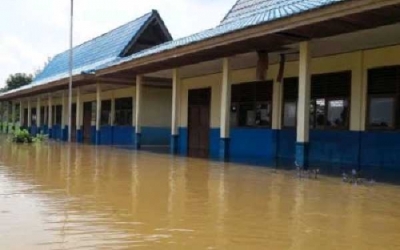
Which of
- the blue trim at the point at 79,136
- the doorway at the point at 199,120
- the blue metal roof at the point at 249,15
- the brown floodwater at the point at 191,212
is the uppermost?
the blue metal roof at the point at 249,15

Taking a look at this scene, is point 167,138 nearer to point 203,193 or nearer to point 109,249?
point 203,193

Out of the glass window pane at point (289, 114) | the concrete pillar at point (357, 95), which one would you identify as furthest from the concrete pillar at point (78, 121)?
the concrete pillar at point (357, 95)

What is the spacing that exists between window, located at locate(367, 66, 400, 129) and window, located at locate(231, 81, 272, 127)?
4.40 meters

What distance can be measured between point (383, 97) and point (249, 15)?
731 centimetres

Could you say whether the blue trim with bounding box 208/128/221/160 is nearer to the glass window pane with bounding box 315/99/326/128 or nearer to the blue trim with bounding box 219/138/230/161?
the blue trim with bounding box 219/138/230/161

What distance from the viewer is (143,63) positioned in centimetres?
1944

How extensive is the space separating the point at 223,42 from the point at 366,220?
28.2ft

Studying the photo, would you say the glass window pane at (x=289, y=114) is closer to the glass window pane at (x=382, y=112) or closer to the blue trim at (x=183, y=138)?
the glass window pane at (x=382, y=112)

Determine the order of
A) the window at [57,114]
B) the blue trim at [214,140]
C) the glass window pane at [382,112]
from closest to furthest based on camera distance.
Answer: the glass window pane at [382,112], the blue trim at [214,140], the window at [57,114]

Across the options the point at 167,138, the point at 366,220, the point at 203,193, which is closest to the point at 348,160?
the point at 203,193

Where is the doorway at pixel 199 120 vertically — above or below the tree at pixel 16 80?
below

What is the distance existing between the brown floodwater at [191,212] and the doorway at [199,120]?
10.5m

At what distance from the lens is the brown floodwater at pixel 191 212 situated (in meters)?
5.45

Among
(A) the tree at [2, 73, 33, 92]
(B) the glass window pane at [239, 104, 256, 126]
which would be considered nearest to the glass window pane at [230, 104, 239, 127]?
(B) the glass window pane at [239, 104, 256, 126]
